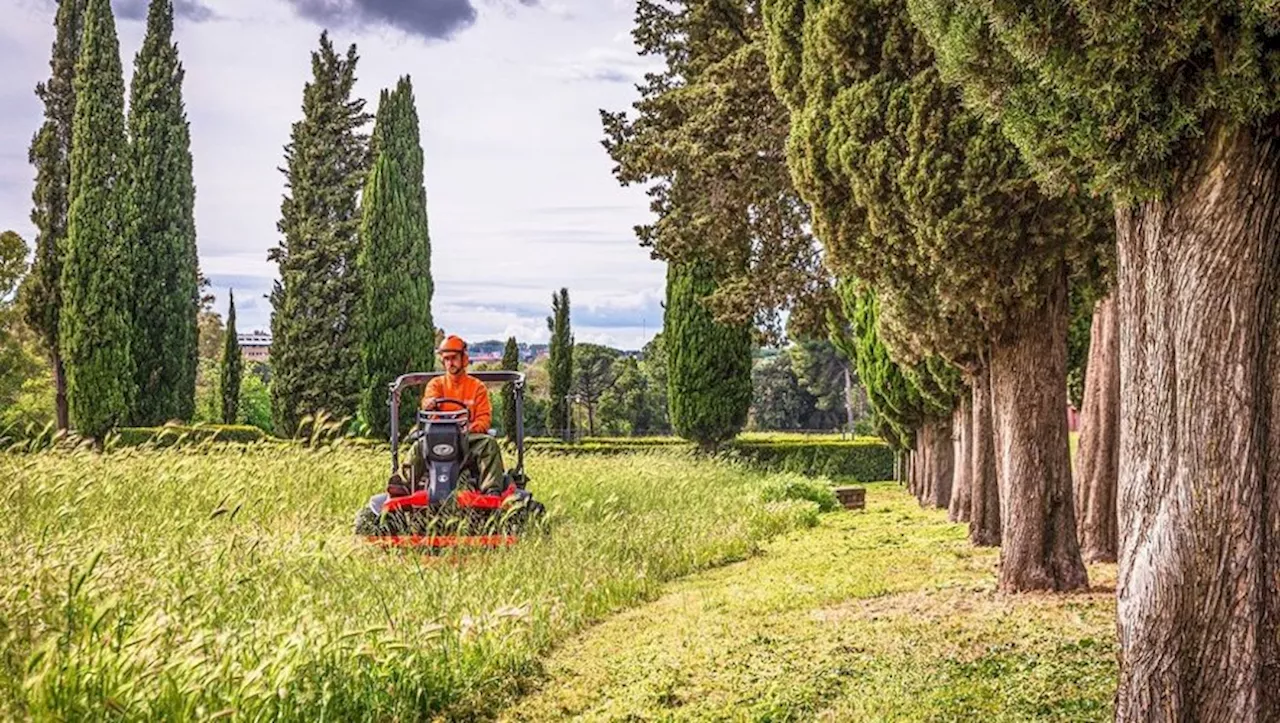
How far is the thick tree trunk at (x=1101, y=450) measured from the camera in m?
9.02

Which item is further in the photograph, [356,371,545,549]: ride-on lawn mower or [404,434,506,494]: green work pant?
[404,434,506,494]: green work pant

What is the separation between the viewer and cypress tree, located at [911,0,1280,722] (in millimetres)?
3934

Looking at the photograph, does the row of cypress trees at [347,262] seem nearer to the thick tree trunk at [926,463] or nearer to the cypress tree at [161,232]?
the cypress tree at [161,232]

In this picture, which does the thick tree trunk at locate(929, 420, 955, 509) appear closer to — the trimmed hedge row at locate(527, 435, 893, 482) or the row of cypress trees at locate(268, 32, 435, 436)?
the trimmed hedge row at locate(527, 435, 893, 482)

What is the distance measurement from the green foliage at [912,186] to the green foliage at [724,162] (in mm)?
4774

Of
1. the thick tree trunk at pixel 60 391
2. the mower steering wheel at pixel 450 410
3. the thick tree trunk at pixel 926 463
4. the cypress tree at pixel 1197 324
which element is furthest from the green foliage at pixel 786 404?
the cypress tree at pixel 1197 324

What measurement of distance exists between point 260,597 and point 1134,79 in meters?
4.68

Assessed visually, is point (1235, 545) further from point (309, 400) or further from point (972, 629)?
point (309, 400)

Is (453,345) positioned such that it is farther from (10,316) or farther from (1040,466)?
(10,316)

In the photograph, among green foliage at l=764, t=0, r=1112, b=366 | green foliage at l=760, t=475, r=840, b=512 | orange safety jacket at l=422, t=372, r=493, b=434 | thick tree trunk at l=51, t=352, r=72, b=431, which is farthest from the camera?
thick tree trunk at l=51, t=352, r=72, b=431

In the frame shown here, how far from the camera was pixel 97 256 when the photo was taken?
2756 cm

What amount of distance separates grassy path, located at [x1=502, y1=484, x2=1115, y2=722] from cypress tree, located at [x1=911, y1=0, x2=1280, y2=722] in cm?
76

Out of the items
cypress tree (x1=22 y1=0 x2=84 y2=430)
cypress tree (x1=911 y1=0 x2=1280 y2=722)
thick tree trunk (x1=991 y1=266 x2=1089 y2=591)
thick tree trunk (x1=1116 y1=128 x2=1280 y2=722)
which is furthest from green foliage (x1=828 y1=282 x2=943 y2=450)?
cypress tree (x1=22 y1=0 x2=84 y2=430)

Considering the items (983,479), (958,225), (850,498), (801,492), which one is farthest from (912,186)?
(850,498)
